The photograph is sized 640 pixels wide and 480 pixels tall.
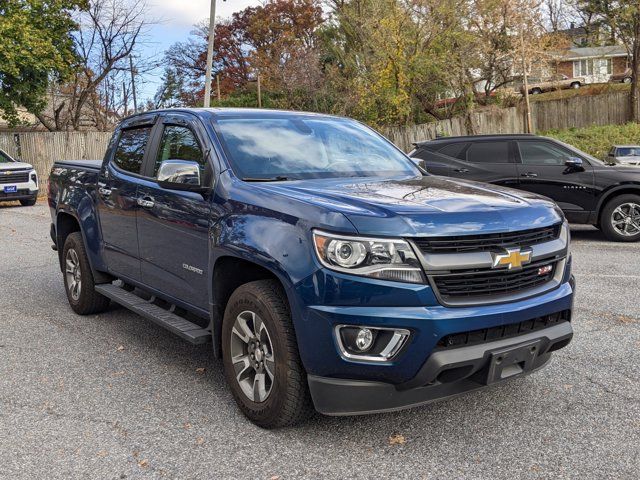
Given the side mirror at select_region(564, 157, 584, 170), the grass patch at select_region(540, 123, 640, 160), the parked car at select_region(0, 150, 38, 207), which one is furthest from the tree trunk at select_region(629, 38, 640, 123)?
the parked car at select_region(0, 150, 38, 207)

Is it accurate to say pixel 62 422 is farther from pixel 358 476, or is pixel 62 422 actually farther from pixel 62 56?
pixel 62 56

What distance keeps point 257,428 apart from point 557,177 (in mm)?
8331

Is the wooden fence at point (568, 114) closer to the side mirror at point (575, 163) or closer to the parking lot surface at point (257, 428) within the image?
the side mirror at point (575, 163)

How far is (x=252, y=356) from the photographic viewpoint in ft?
11.7

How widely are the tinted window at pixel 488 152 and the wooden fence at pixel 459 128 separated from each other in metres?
10.6

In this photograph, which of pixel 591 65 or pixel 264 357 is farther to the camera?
pixel 591 65

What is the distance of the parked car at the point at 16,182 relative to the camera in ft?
57.4

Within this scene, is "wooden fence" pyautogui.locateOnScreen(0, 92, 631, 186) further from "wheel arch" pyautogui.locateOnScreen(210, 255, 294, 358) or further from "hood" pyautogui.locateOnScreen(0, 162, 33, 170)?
"wheel arch" pyautogui.locateOnScreen(210, 255, 294, 358)

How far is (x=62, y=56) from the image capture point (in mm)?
23312

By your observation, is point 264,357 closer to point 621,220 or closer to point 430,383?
point 430,383

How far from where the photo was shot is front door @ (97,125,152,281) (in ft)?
16.1

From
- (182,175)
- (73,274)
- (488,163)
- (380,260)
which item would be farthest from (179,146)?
(488,163)

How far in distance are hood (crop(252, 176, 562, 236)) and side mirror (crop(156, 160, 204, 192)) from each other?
1.76 feet

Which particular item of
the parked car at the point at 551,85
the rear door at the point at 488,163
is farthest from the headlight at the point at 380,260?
the parked car at the point at 551,85
